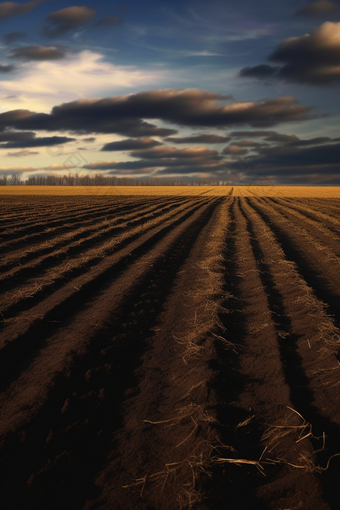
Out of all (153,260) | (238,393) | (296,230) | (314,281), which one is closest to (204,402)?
(238,393)

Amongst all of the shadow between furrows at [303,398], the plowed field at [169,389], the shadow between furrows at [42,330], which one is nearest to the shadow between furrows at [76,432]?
the plowed field at [169,389]

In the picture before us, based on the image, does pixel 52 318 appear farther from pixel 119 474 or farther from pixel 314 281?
pixel 314 281

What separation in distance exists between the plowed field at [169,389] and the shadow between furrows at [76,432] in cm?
1

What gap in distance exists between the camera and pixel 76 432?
3.25 metres

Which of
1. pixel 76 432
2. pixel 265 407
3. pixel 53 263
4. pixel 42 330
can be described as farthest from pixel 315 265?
pixel 76 432

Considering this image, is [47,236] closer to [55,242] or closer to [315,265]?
[55,242]

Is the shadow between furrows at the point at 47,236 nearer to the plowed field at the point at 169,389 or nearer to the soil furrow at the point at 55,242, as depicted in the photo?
the soil furrow at the point at 55,242

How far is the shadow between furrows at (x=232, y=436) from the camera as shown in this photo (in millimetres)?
2545

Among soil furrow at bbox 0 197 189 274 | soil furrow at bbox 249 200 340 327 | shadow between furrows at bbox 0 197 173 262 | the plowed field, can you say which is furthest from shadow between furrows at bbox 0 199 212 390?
soil furrow at bbox 249 200 340 327

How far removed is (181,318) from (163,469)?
3.25m

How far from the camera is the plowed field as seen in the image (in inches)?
105

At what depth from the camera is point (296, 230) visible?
1638 centimetres

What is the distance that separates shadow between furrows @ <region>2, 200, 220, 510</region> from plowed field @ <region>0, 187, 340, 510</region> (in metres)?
0.01

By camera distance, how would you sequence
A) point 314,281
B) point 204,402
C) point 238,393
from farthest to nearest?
1. point 314,281
2. point 238,393
3. point 204,402
